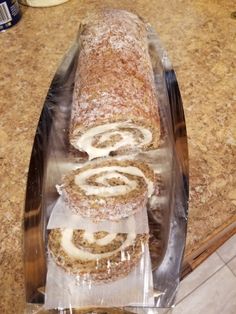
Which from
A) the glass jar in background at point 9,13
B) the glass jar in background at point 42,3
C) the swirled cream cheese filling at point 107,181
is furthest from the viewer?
the glass jar in background at point 42,3

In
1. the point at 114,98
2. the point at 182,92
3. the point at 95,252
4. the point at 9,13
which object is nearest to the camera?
the point at 95,252

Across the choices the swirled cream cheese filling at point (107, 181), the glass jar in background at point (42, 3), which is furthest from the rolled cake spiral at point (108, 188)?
the glass jar in background at point (42, 3)

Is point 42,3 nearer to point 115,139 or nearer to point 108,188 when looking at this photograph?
point 115,139

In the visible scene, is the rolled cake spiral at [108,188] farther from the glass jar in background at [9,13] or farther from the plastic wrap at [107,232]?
the glass jar in background at [9,13]

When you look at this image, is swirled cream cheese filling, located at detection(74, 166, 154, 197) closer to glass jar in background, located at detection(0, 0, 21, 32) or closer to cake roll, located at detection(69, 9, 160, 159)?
cake roll, located at detection(69, 9, 160, 159)

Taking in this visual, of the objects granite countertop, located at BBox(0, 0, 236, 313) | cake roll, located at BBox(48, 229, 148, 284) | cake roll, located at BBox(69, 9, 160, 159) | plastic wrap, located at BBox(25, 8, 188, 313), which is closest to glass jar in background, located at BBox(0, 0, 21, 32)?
granite countertop, located at BBox(0, 0, 236, 313)

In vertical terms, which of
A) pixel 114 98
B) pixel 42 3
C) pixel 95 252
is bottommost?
pixel 95 252

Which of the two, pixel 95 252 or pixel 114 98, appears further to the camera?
pixel 114 98

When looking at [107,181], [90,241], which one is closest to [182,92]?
[107,181]
